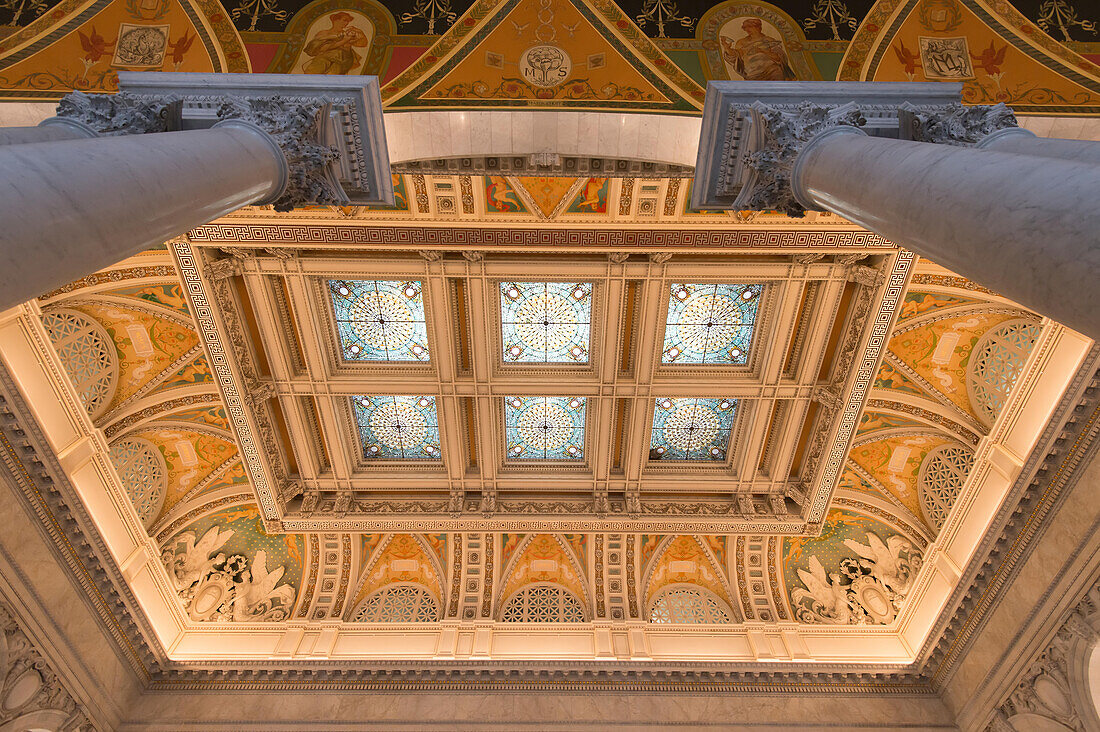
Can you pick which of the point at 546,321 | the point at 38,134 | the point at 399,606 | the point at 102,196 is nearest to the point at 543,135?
the point at 546,321

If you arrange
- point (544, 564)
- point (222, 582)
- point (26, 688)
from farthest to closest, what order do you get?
point (544, 564), point (222, 582), point (26, 688)

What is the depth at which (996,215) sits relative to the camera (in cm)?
232

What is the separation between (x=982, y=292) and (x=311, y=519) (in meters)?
11.1

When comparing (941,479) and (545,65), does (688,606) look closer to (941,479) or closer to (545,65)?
(941,479)

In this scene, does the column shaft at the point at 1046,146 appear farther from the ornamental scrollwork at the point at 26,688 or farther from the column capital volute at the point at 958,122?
the ornamental scrollwork at the point at 26,688

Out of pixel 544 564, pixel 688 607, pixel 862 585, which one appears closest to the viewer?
pixel 862 585

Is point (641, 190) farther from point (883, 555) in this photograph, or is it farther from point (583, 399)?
point (883, 555)

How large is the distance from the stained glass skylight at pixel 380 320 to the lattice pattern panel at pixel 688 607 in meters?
6.46

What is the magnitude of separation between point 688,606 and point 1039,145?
9668mm

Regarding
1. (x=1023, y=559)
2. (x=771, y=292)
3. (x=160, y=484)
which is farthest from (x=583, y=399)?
(x=160, y=484)

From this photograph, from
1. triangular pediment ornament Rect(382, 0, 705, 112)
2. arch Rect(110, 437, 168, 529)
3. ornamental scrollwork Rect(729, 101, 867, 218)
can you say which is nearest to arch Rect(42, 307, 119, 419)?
arch Rect(110, 437, 168, 529)

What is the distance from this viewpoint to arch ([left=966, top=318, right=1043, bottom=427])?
26.8ft

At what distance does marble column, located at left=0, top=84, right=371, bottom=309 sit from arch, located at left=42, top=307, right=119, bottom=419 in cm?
516

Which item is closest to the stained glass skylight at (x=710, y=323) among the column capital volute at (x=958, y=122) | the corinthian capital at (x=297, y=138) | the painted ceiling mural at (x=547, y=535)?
the painted ceiling mural at (x=547, y=535)
